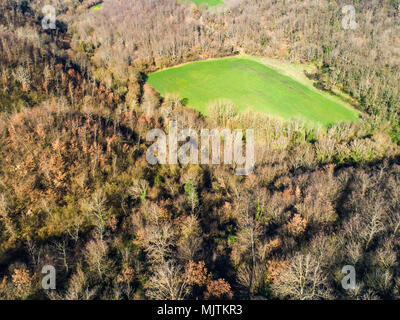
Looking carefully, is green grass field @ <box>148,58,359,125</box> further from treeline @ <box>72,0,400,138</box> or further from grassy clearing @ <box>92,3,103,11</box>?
grassy clearing @ <box>92,3,103,11</box>

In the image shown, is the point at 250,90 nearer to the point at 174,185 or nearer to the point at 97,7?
the point at 174,185

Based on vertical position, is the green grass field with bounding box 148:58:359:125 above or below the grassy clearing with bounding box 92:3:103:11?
below

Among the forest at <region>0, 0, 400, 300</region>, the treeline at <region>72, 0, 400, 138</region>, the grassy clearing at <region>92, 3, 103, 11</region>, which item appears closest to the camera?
the forest at <region>0, 0, 400, 300</region>

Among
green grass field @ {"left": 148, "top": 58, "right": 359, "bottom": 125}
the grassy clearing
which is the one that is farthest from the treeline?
green grass field @ {"left": 148, "top": 58, "right": 359, "bottom": 125}

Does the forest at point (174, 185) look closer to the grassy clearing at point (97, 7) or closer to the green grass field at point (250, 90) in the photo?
the green grass field at point (250, 90)

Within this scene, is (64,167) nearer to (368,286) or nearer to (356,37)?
(368,286)

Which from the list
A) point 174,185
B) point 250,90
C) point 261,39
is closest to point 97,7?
point 261,39
